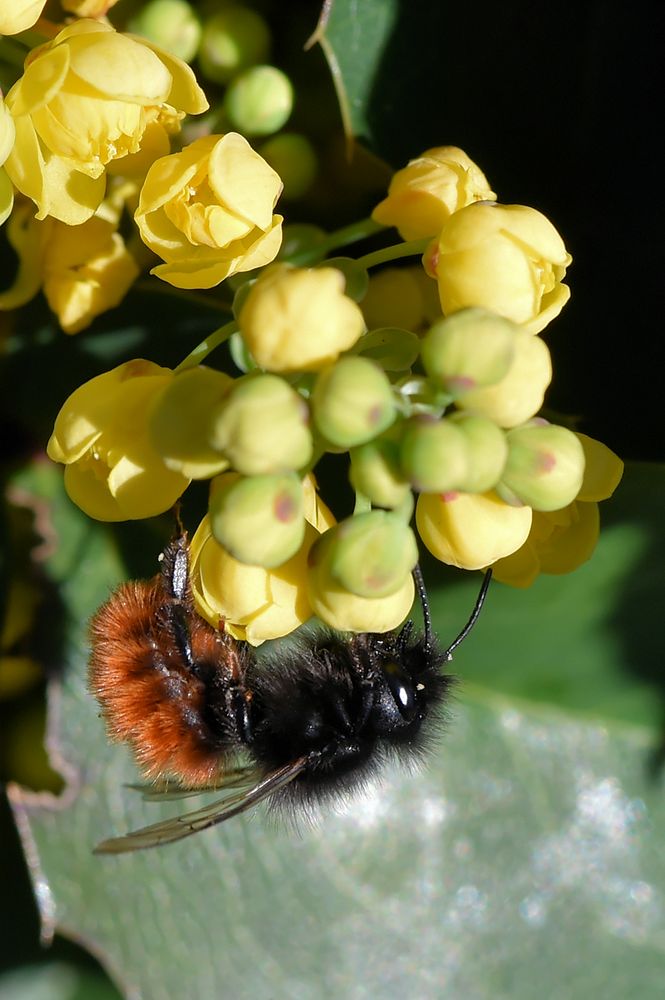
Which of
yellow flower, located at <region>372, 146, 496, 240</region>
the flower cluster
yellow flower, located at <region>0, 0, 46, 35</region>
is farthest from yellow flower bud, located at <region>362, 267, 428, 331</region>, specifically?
yellow flower, located at <region>0, 0, 46, 35</region>

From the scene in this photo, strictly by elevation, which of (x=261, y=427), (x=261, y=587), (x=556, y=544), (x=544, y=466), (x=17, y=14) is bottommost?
(x=556, y=544)

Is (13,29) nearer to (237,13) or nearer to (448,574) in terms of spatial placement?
(237,13)

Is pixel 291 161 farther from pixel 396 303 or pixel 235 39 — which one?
pixel 396 303

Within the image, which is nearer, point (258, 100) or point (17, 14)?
point (17, 14)

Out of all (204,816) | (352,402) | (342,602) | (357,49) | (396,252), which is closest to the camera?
(352,402)

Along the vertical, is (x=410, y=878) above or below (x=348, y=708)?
below

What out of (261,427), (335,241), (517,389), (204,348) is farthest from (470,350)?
(335,241)

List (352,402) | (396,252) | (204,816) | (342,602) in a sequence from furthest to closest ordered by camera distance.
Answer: (204,816), (396,252), (342,602), (352,402)

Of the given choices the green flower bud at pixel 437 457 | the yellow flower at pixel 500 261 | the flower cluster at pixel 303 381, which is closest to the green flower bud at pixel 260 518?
the flower cluster at pixel 303 381
